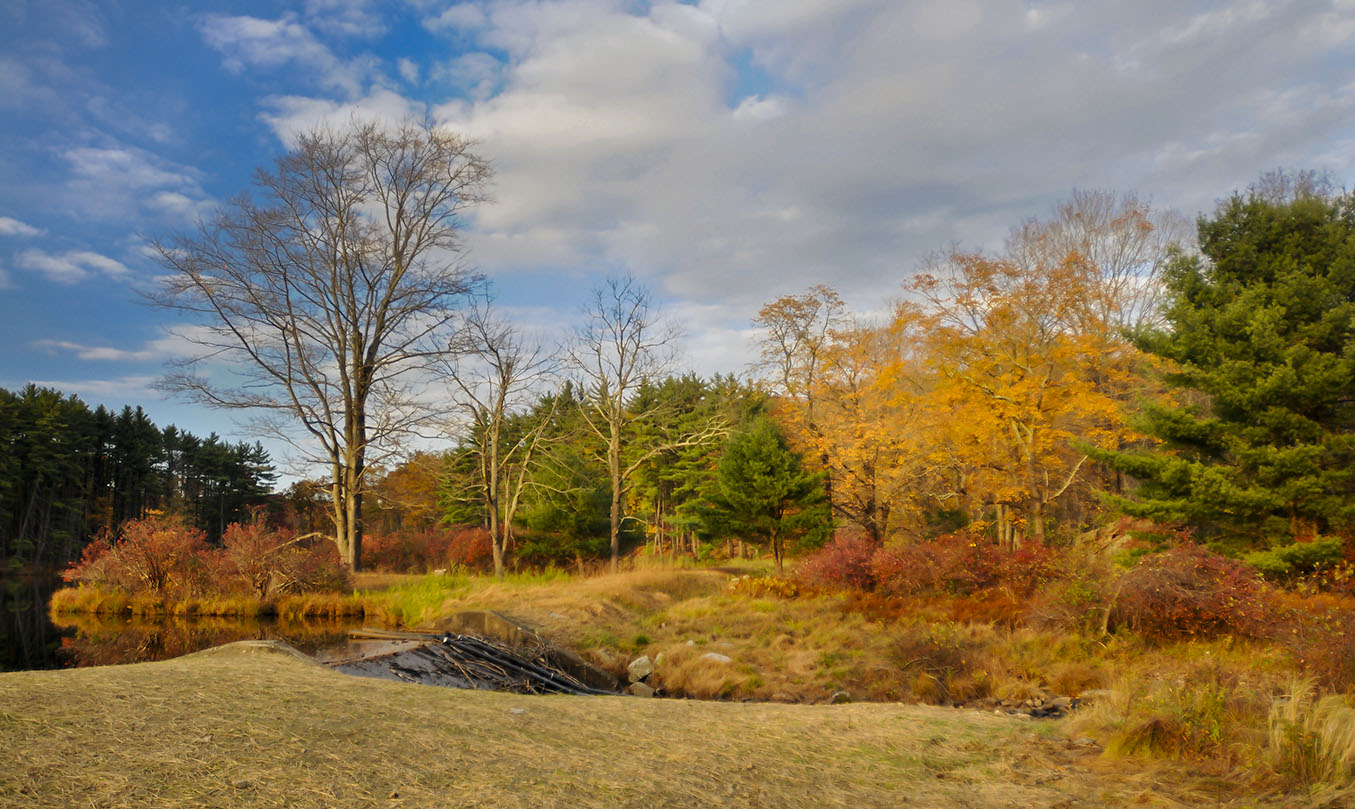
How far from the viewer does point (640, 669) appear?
42.5ft

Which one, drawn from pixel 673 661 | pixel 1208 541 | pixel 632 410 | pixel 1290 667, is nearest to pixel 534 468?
pixel 632 410

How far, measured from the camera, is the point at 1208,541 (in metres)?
13.0

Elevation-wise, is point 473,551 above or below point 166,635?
above

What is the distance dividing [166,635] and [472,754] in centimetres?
1432

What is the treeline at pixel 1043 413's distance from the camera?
12516mm

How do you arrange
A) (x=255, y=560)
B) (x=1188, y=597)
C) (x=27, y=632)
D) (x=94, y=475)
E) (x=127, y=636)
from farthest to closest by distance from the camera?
(x=94, y=475), (x=255, y=560), (x=27, y=632), (x=127, y=636), (x=1188, y=597)

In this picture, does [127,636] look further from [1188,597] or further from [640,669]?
[1188,597]

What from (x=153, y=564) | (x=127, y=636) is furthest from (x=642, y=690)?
(x=153, y=564)

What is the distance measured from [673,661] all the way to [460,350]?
1355 centimetres

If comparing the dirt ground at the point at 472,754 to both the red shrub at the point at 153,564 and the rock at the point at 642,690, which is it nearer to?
the rock at the point at 642,690

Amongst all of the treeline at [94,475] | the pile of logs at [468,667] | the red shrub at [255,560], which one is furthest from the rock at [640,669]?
the treeline at [94,475]

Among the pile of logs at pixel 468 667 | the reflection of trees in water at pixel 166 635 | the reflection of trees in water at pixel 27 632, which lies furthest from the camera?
the reflection of trees in water at pixel 166 635

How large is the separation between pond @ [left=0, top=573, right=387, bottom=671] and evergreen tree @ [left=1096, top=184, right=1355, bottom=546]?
16978mm

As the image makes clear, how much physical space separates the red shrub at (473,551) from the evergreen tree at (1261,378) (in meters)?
26.3
